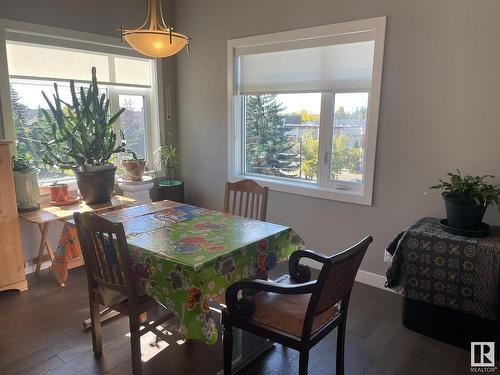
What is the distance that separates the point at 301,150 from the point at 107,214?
6.07ft

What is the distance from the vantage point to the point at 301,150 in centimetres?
352

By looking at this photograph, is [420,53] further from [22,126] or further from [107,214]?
[22,126]

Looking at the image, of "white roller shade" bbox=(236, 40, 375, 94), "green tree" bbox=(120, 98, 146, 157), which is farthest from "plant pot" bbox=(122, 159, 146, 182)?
"white roller shade" bbox=(236, 40, 375, 94)

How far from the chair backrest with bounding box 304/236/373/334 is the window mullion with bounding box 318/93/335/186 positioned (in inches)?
67.7

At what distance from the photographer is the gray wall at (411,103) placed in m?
2.45

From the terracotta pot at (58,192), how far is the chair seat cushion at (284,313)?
2.17 meters

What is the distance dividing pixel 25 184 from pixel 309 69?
2.57 metres

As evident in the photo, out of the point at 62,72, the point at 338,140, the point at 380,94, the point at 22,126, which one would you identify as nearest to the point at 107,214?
the point at 22,126

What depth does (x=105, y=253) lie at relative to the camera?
1924 millimetres

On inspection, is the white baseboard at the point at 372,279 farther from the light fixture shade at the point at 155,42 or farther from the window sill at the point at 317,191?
the light fixture shade at the point at 155,42

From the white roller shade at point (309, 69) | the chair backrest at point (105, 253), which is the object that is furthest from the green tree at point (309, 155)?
the chair backrest at point (105, 253)

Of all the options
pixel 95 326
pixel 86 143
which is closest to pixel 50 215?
pixel 86 143

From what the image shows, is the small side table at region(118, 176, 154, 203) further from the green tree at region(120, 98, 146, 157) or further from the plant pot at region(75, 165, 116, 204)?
the green tree at region(120, 98, 146, 157)

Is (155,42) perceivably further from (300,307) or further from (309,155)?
(309,155)
